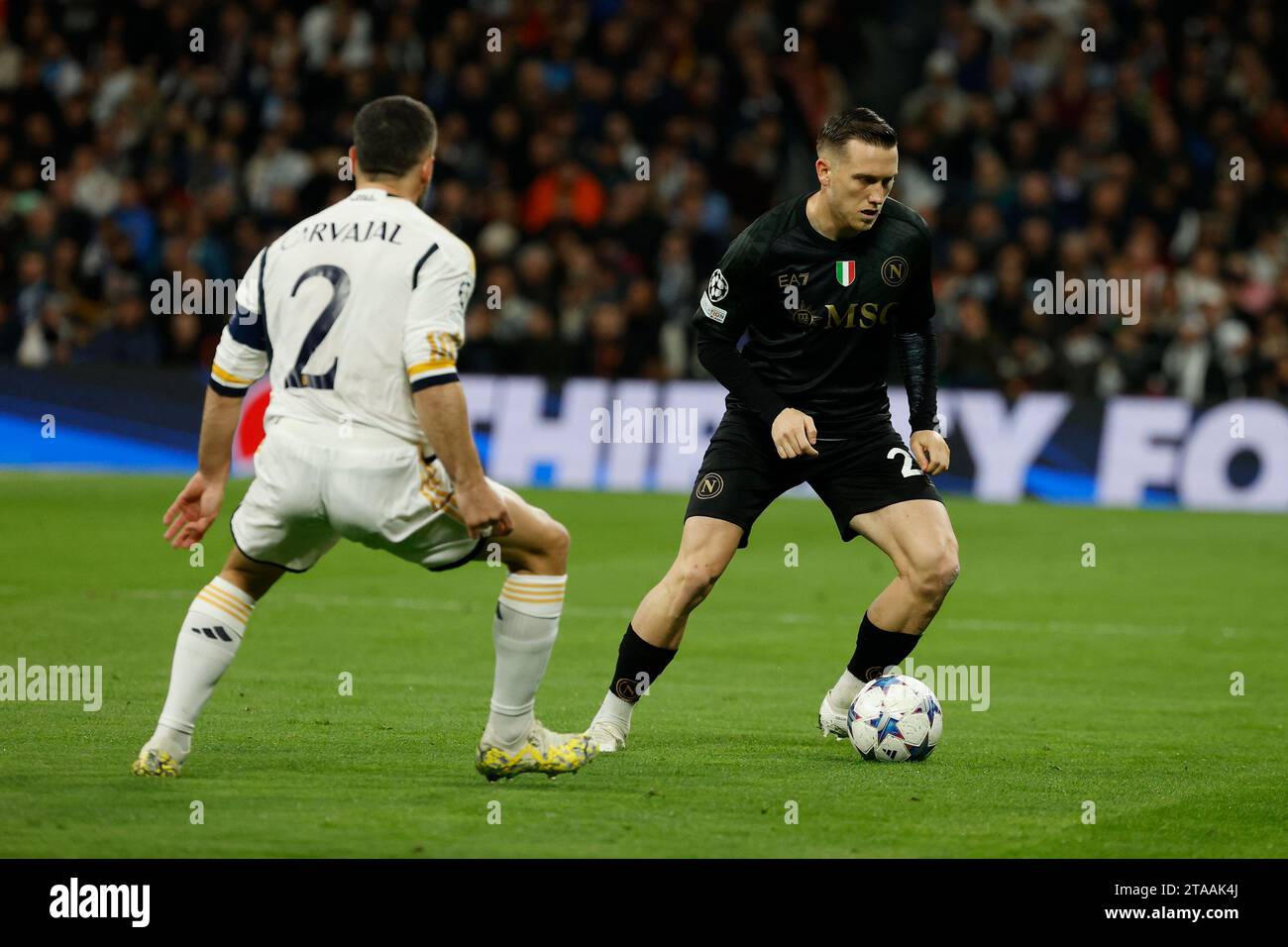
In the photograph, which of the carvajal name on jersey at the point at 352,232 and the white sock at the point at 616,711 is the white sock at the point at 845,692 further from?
the carvajal name on jersey at the point at 352,232

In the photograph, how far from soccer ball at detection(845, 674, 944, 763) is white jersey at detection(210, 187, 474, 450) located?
207 centimetres

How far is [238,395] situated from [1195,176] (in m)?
16.7

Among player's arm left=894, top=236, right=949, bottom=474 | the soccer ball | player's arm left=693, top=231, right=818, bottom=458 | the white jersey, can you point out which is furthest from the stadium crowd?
the white jersey

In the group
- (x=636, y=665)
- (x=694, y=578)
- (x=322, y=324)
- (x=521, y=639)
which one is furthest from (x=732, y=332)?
(x=322, y=324)

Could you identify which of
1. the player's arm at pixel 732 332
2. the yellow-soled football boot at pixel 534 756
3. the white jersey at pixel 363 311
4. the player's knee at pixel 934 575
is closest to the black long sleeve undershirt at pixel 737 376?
the player's arm at pixel 732 332

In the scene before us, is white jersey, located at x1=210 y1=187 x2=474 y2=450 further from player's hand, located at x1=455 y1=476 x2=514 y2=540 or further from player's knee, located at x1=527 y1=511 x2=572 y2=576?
player's knee, located at x1=527 y1=511 x2=572 y2=576

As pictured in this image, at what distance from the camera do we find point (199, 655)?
5.83 metres

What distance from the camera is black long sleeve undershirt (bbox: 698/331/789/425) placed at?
6.88 m

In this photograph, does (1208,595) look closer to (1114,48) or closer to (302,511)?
(302,511)

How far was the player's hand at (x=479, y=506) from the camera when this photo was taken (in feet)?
18.1

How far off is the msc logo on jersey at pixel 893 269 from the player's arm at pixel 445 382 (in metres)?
1.96

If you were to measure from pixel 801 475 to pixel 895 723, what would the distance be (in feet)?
3.28

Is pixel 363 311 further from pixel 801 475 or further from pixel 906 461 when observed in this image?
pixel 906 461
